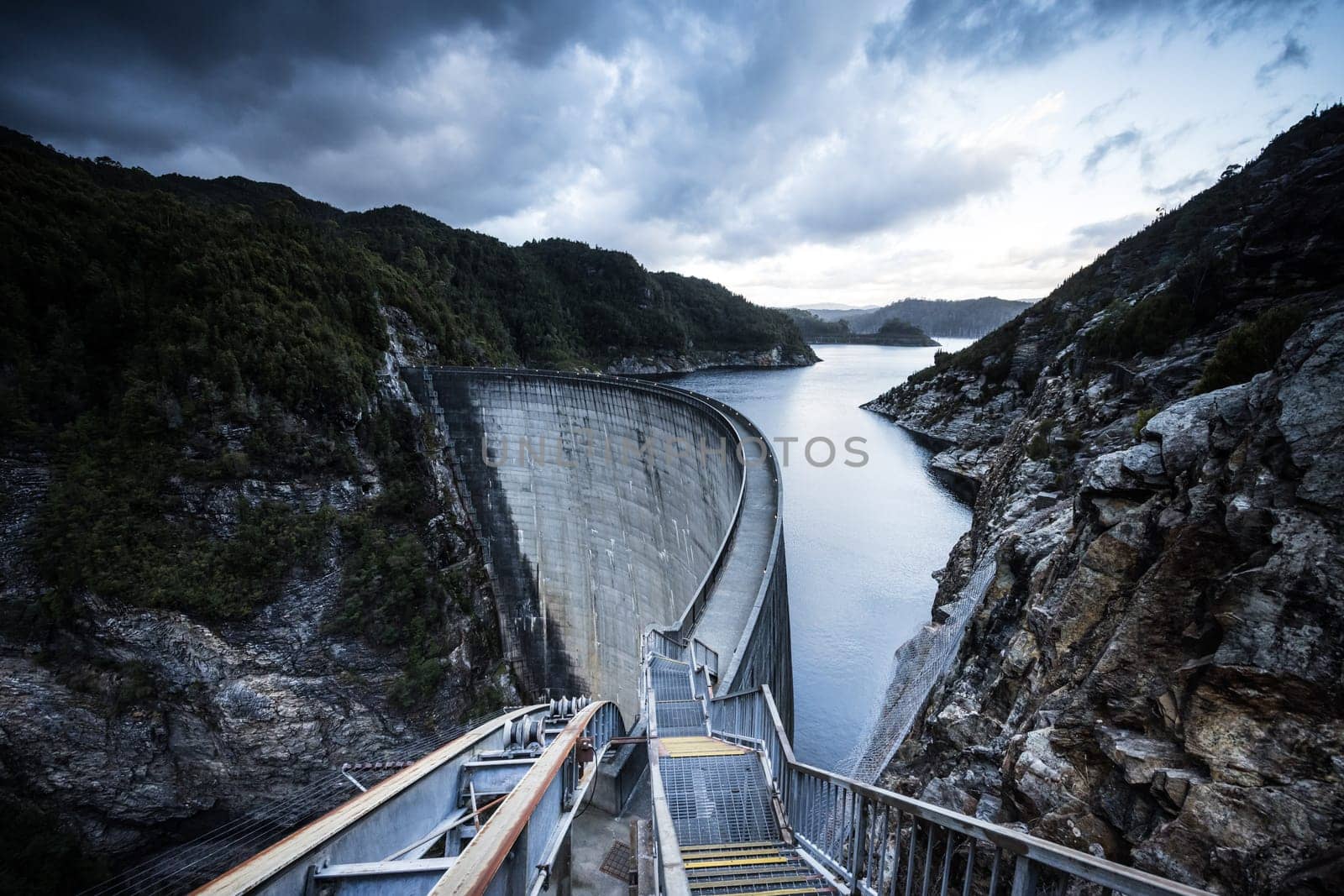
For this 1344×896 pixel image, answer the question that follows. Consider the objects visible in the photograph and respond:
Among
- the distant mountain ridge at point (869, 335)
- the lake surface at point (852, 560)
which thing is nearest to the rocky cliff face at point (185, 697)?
the lake surface at point (852, 560)

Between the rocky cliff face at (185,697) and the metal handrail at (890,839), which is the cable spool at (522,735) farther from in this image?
the rocky cliff face at (185,697)

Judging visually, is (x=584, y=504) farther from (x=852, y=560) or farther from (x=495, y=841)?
(x=495, y=841)

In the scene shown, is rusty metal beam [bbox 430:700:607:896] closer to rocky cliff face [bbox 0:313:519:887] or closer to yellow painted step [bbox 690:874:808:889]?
yellow painted step [bbox 690:874:808:889]

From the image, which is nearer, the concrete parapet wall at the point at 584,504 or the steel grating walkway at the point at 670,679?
the steel grating walkway at the point at 670,679

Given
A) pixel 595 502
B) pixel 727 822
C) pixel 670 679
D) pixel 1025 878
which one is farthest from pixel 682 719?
pixel 595 502

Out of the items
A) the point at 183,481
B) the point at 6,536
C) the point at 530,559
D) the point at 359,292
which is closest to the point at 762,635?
the point at 530,559

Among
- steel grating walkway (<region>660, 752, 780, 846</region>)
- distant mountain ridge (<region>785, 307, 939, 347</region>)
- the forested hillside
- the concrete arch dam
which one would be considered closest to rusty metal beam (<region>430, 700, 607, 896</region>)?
steel grating walkway (<region>660, 752, 780, 846</region>)

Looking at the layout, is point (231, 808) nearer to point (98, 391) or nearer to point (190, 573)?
point (190, 573)
